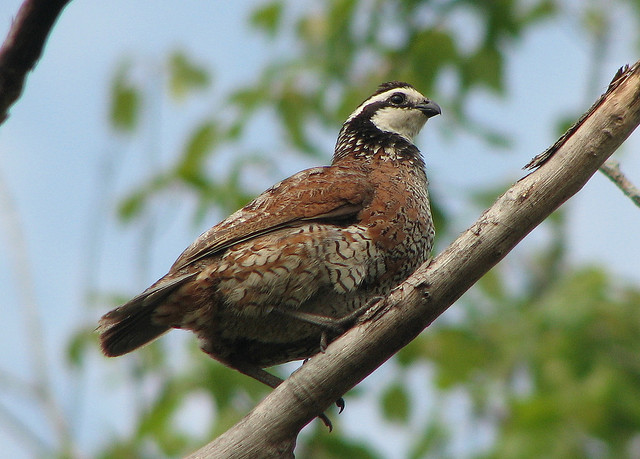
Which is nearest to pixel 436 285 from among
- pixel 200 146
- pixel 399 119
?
pixel 399 119

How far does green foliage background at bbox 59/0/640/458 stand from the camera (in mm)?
5422

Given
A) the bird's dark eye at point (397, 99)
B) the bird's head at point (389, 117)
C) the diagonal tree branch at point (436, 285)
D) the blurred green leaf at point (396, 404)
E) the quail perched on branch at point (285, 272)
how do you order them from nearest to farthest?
the diagonal tree branch at point (436, 285)
the quail perched on branch at point (285, 272)
the bird's head at point (389, 117)
the bird's dark eye at point (397, 99)
the blurred green leaf at point (396, 404)

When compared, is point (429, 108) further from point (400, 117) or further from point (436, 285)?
point (436, 285)

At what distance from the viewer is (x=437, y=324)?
663 cm

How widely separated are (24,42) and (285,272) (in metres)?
1.91

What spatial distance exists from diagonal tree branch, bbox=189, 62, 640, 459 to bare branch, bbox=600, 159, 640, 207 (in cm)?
55

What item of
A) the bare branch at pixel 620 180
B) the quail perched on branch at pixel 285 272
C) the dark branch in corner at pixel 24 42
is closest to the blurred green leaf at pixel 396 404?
the quail perched on branch at pixel 285 272

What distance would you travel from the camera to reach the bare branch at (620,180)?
3.29 m

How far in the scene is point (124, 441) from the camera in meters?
6.21

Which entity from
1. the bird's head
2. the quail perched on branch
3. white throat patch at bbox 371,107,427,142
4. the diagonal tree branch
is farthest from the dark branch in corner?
white throat patch at bbox 371,107,427,142

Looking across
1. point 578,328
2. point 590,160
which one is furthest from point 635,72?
point 578,328

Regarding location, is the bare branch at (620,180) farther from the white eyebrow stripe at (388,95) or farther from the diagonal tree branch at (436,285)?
the white eyebrow stripe at (388,95)

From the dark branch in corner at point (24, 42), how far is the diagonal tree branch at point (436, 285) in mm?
1405

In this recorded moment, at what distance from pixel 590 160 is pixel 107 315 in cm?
197
